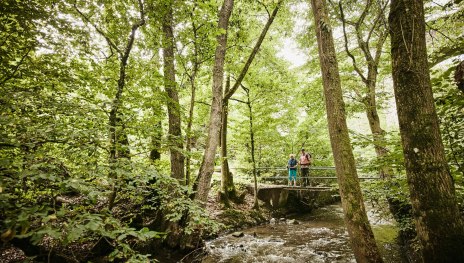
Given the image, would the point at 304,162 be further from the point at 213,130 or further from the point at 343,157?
the point at 343,157

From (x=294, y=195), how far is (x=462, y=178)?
943 centimetres

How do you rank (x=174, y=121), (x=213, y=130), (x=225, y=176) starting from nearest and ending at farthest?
1. (x=213, y=130)
2. (x=174, y=121)
3. (x=225, y=176)

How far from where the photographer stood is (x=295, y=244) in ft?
25.6

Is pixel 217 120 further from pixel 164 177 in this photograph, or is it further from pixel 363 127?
pixel 363 127

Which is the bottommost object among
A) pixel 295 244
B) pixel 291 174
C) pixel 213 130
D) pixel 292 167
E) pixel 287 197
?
pixel 295 244

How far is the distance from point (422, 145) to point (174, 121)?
560 centimetres

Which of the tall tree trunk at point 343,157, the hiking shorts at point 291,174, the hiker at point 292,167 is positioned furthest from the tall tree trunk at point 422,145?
the hiking shorts at point 291,174

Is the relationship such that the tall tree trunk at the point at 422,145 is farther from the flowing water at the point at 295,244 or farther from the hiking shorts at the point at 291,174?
the hiking shorts at the point at 291,174

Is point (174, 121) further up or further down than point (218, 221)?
further up

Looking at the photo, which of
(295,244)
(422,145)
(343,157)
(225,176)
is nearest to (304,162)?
(225,176)

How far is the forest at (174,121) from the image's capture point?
2.31 metres

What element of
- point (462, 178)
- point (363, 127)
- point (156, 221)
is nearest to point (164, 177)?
point (156, 221)

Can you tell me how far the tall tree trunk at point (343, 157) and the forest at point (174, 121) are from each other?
20 millimetres

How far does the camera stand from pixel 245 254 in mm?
6965
